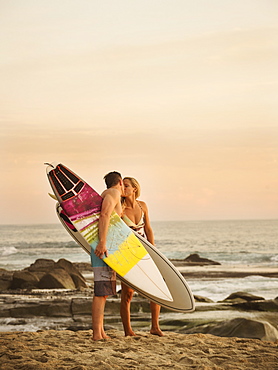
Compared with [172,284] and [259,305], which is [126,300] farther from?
[259,305]

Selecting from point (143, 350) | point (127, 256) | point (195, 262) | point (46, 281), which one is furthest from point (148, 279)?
point (195, 262)

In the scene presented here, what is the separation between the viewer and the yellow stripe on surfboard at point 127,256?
425 cm

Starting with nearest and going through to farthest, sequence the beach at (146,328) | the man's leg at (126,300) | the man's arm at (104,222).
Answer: the beach at (146,328)
the man's arm at (104,222)
the man's leg at (126,300)

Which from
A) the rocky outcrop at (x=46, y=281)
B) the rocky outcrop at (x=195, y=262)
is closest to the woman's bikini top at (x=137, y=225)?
the rocky outcrop at (x=46, y=281)

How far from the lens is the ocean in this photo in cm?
1323

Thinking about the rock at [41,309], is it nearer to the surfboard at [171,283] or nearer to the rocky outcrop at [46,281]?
the rocky outcrop at [46,281]

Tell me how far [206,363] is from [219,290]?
27.3 ft

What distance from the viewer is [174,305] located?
14.5 ft

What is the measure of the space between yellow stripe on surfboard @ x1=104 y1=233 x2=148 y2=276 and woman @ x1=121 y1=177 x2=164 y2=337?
0.90ft

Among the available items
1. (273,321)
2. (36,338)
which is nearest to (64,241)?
(273,321)

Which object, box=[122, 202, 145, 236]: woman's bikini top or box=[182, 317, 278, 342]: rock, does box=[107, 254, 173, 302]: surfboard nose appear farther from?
box=[182, 317, 278, 342]: rock

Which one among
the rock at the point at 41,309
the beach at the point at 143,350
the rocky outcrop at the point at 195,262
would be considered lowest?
the rock at the point at 41,309

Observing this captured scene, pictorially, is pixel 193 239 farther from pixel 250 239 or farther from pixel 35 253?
pixel 35 253

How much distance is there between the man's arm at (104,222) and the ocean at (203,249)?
7.59m
